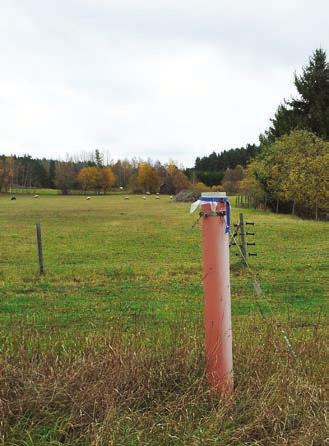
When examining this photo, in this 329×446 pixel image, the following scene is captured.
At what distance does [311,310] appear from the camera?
855 cm

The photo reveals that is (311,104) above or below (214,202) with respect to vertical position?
above

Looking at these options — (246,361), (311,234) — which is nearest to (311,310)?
(246,361)

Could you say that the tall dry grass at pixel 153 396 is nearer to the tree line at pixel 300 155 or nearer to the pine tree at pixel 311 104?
the tree line at pixel 300 155

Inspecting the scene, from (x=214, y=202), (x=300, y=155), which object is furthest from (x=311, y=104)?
(x=214, y=202)

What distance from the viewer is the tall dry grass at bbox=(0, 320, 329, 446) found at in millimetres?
2934

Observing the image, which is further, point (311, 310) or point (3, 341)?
point (311, 310)

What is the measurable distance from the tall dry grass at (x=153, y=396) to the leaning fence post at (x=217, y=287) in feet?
0.50

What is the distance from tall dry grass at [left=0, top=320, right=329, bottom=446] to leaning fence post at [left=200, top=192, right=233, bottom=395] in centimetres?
15

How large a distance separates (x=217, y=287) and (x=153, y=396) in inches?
34.3

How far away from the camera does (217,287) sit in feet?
10.8

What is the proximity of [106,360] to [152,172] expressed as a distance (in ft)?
375

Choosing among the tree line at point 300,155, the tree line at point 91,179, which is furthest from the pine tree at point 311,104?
the tree line at point 91,179

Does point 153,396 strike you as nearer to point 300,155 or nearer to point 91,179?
point 300,155

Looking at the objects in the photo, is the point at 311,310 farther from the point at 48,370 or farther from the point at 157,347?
the point at 48,370
